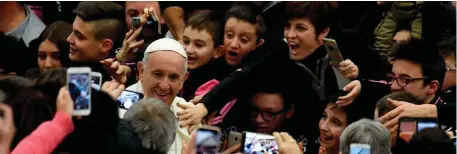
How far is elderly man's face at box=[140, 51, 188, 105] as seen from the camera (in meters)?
6.60

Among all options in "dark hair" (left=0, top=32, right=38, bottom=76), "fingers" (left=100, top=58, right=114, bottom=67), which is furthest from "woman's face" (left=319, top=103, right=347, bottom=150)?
"dark hair" (left=0, top=32, right=38, bottom=76)

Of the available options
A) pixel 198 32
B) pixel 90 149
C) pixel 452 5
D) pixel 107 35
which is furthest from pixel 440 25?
pixel 90 149

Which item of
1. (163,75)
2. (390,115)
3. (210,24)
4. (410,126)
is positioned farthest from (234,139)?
(210,24)

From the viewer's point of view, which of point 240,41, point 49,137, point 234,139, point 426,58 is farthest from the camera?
point 240,41

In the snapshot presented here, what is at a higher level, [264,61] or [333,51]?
[333,51]

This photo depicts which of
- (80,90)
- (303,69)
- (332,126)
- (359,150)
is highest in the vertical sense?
(80,90)

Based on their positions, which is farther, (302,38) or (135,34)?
(135,34)

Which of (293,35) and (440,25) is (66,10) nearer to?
(293,35)

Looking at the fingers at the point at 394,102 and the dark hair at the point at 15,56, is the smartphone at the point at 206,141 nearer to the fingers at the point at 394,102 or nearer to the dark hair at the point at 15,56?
the fingers at the point at 394,102

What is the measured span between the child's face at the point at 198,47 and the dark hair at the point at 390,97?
1246mm

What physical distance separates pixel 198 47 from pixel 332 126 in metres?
1.04

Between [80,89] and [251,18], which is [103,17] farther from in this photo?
[80,89]

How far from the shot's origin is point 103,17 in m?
7.69

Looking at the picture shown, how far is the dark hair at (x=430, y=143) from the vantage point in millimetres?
Result: 4844
